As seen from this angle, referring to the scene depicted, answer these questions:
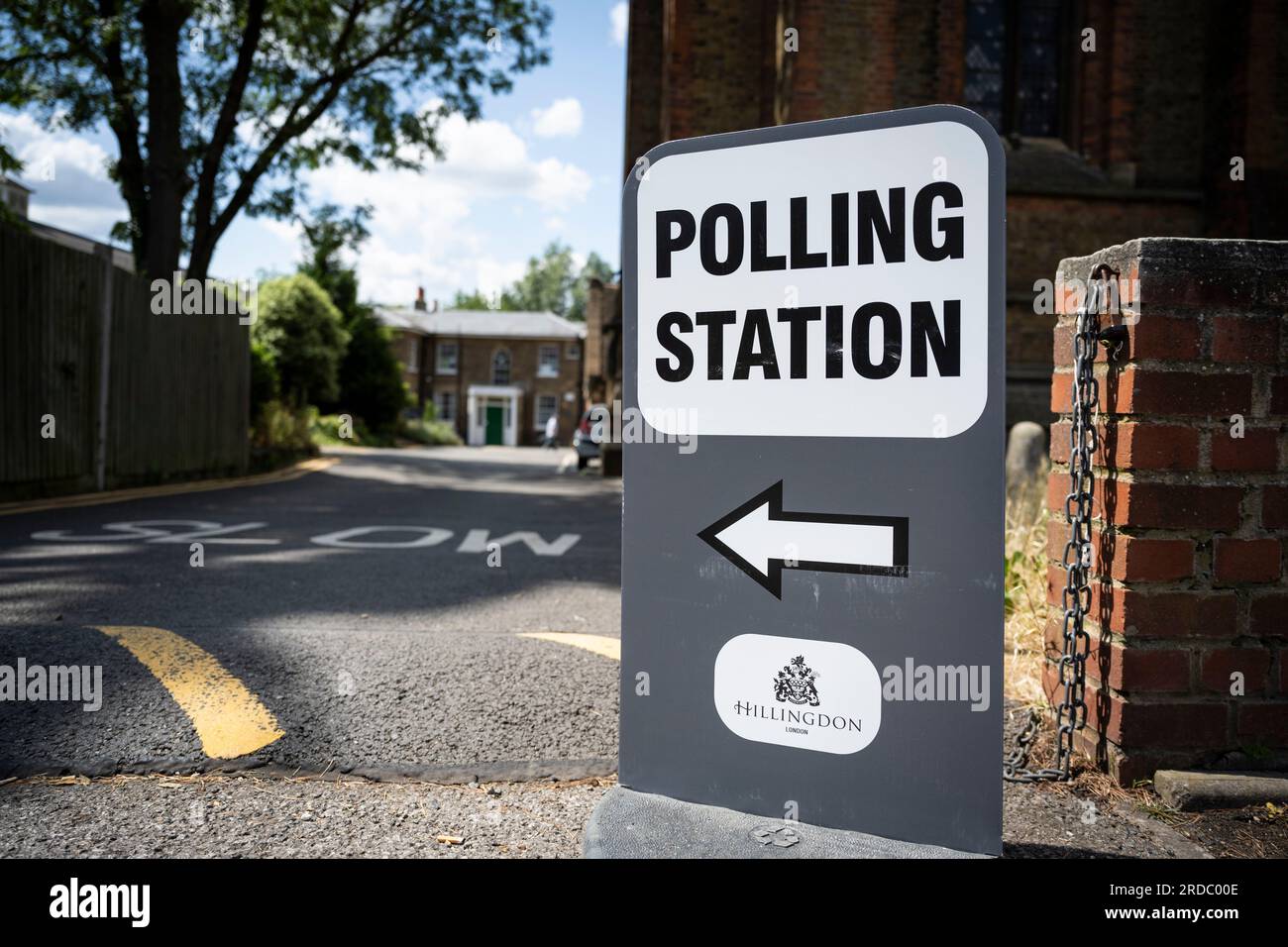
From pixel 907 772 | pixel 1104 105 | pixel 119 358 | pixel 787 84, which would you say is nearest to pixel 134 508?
pixel 119 358

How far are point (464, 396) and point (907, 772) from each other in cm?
5693

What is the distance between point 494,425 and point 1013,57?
46815 millimetres

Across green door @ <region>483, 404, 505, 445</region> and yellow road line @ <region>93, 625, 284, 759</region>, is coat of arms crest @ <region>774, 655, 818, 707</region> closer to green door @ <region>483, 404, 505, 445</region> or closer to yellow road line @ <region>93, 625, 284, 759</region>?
yellow road line @ <region>93, 625, 284, 759</region>

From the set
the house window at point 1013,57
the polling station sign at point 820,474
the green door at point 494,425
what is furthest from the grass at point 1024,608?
the green door at point 494,425

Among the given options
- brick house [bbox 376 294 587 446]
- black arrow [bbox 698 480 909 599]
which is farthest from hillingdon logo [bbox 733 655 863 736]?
brick house [bbox 376 294 587 446]

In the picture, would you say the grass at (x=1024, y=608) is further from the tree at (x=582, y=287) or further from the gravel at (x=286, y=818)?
the tree at (x=582, y=287)

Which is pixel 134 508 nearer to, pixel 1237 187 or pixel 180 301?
pixel 180 301

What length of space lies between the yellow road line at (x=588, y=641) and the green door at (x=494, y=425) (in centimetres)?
5299

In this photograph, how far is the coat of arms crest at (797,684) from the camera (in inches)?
82.6

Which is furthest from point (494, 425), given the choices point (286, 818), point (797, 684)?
point (797, 684)

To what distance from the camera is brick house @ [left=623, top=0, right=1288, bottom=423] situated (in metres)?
11.2

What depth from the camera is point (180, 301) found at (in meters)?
12.9

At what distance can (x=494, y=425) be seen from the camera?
57.1 metres

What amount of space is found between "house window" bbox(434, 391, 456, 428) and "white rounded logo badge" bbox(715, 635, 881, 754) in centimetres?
5593
